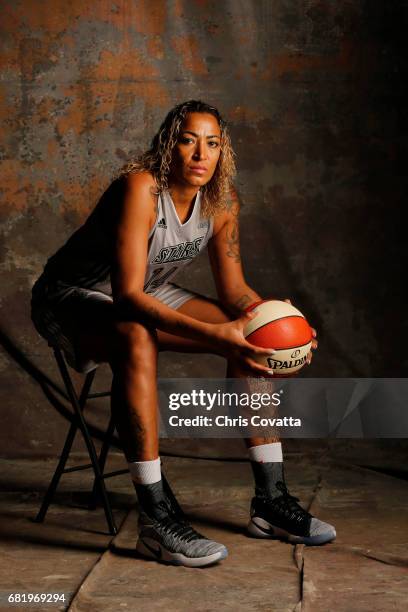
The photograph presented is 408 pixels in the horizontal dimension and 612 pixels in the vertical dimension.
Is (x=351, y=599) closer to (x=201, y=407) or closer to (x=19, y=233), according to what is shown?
(x=201, y=407)

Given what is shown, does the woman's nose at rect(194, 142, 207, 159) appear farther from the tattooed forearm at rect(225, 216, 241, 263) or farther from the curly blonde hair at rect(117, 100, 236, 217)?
the tattooed forearm at rect(225, 216, 241, 263)

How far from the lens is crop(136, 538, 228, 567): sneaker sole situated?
263 cm

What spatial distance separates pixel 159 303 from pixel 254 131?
1678 mm

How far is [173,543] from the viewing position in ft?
8.76

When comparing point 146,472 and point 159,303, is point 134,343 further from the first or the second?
point 146,472

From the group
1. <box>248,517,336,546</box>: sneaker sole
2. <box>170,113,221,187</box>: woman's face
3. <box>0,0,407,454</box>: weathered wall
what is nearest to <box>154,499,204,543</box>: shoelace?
<box>248,517,336,546</box>: sneaker sole

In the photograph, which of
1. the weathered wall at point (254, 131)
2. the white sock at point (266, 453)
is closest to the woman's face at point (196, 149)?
the white sock at point (266, 453)

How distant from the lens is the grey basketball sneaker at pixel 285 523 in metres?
2.84

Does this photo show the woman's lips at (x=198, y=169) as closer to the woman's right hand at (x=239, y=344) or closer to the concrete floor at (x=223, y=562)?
the woman's right hand at (x=239, y=344)

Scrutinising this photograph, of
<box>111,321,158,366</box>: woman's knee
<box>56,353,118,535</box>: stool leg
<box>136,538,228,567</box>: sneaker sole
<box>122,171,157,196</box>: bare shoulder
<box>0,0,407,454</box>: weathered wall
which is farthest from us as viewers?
<box>0,0,407,454</box>: weathered wall

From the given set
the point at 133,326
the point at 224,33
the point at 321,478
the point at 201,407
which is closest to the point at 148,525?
the point at 133,326

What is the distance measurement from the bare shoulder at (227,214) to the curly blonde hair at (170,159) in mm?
23

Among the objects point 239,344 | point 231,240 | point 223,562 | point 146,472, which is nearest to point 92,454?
point 146,472

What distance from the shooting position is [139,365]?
9.00 feet
